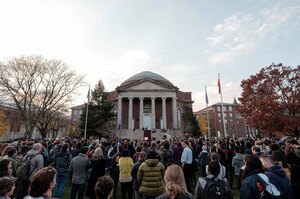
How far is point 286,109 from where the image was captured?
25250mm

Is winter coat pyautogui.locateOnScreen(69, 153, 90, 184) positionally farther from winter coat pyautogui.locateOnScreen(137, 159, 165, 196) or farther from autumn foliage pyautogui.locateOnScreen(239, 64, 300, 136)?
autumn foliage pyautogui.locateOnScreen(239, 64, 300, 136)

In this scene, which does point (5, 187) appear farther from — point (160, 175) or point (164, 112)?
point (164, 112)

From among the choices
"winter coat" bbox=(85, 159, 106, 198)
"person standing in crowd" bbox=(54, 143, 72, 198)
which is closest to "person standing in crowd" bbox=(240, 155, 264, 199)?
"winter coat" bbox=(85, 159, 106, 198)

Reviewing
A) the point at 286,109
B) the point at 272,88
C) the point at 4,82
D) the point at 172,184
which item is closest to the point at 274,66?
the point at 272,88

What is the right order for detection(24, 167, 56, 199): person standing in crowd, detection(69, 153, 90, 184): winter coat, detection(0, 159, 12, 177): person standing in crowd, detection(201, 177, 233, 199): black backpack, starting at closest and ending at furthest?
detection(24, 167, 56, 199): person standing in crowd
detection(201, 177, 233, 199): black backpack
detection(0, 159, 12, 177): person standing in crowd
detection(69, 153, 90, 184): winter coat

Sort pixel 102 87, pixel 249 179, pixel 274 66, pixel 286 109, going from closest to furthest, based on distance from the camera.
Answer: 1. pixel 249 179
2. pixel 286 109
3. pixel 274 66
4. pixel 102 87

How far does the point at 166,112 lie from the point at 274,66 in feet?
87.9

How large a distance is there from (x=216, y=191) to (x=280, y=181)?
1.24 metres

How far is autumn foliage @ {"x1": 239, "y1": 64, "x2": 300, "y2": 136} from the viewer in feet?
81.0

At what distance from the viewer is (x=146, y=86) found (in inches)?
1892

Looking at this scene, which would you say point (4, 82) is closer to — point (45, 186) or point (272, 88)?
point (45, 186)

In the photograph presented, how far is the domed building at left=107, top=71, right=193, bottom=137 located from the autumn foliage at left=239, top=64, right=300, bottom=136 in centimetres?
2040

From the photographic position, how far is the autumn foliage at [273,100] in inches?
973

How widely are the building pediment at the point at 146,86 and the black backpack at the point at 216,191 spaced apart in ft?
145
